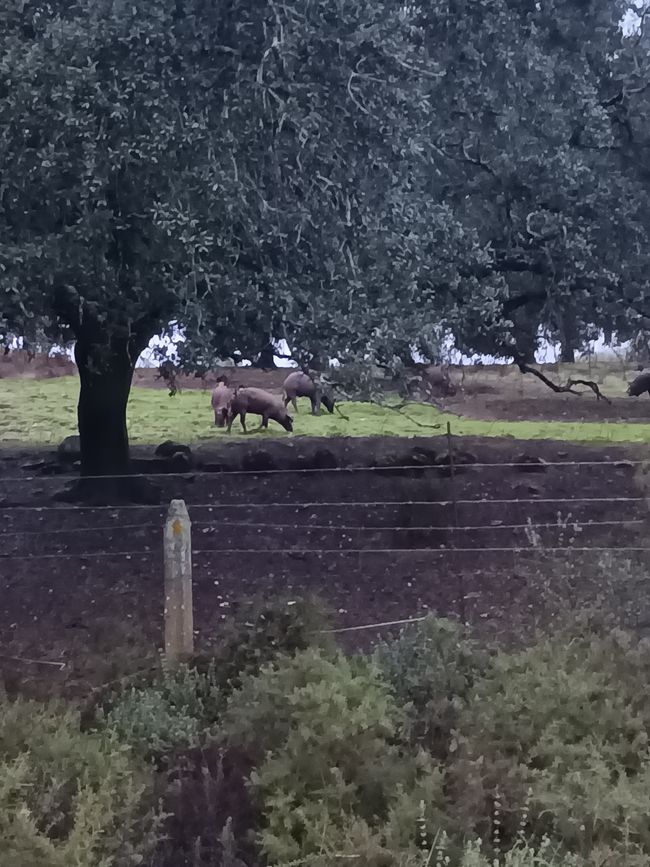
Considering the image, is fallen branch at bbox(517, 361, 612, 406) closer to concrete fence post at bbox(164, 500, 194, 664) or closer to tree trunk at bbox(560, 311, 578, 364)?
tree trunk at bbox(560, 311, 578, 364)

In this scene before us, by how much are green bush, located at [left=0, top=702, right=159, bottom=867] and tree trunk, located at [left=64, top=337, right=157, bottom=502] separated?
4.60 metres

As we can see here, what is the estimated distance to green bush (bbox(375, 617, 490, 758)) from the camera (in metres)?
5.25

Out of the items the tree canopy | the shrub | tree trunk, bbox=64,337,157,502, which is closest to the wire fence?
tree trunk, bbox=64,337,157,502

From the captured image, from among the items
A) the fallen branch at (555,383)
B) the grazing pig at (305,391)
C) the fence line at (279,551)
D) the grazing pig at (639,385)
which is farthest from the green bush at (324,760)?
the grazing pig at (639,385)

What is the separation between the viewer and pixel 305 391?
8.72 m

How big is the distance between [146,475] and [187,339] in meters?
3.32

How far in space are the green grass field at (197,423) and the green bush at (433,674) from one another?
3.16 metres

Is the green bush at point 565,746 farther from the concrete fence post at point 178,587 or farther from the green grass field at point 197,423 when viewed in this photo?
the green grass field at point 197,423

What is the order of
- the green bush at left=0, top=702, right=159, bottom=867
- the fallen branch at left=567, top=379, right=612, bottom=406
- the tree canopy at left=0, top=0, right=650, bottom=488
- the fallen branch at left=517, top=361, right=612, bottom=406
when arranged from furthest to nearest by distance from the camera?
1. the fallen branch at left=567, top=379, right=612, bottom=406
2. the fallen branch at left=517, top=361, right=612, bottom=406
3. the tree canopy at left=0, top=0, right=650, bottom=488
4. the green bush at left=0, top=702, right=159, bottom=867

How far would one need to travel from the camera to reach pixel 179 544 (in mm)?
6359

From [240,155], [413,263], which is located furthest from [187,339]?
[413,263]

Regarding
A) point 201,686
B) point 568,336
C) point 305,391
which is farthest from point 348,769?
point 568,336

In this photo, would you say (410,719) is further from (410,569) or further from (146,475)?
(146,475)

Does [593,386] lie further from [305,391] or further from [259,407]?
[259,407]
